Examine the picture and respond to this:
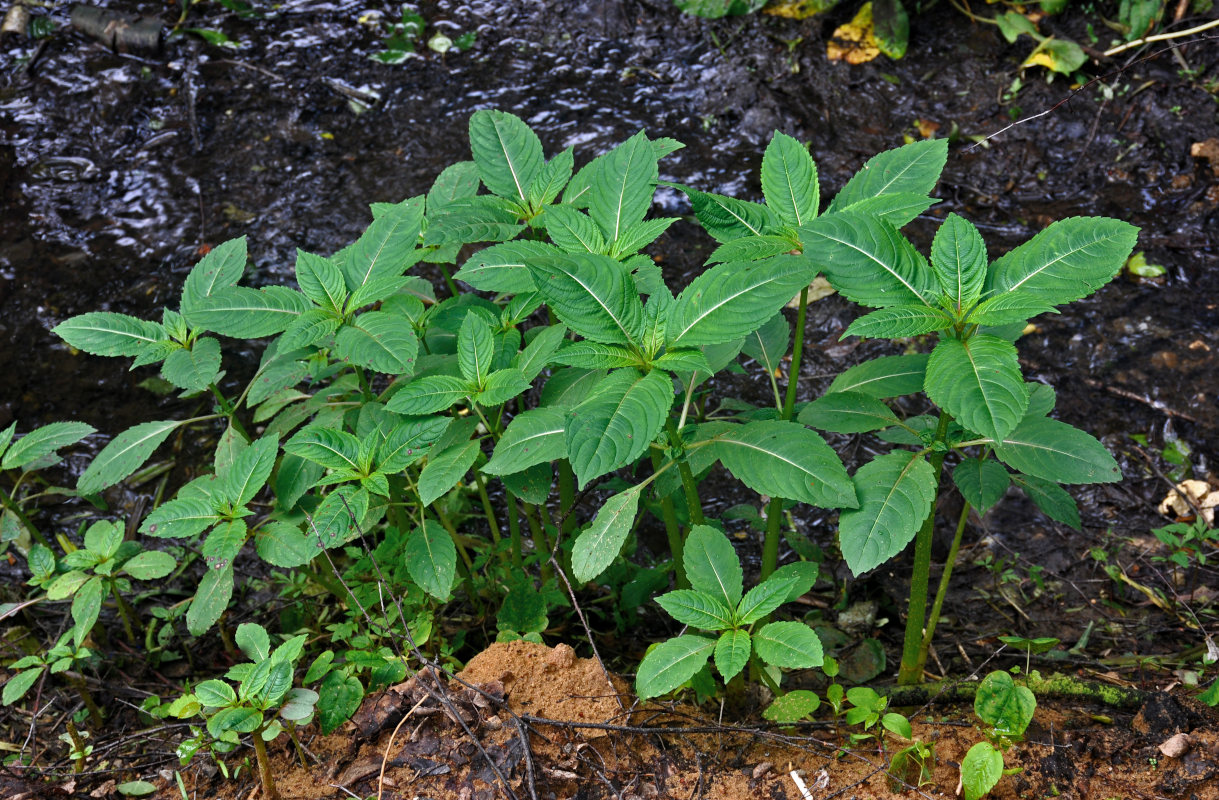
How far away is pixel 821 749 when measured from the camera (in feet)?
7.18

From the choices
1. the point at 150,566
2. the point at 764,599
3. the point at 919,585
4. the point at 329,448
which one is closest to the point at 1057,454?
the point at 919,585

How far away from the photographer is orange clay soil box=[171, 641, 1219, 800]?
6.75 ft

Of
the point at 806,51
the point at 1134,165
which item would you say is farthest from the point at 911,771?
the point at 806,51

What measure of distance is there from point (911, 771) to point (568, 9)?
5287mm

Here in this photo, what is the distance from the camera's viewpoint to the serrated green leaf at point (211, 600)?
2.34 m

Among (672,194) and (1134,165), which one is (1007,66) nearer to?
(1134,165)

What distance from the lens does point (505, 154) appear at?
2.59m

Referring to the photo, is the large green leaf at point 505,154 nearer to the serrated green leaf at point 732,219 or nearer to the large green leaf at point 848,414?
the serrated green leaf at point 732,219

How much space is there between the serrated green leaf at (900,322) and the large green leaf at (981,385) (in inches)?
2.6

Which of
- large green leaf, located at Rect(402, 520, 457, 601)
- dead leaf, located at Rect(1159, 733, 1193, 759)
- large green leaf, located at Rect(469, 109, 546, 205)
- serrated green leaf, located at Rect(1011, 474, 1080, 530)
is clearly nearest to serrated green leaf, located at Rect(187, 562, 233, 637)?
large green leaf, located at Rect(402, 520, 457, 601)

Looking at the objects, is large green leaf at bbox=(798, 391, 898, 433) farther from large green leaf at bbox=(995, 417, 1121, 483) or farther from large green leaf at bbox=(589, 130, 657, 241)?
large green leaf at bbox=(589, 130, 657, 241)

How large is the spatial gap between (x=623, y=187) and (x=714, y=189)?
2.58 m

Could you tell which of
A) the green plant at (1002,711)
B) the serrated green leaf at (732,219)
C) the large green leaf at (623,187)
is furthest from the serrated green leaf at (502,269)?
the green plant at (1002,711)

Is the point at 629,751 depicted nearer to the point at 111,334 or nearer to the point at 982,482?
the point at 982,482
